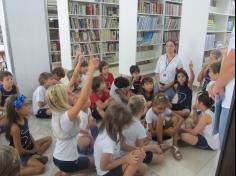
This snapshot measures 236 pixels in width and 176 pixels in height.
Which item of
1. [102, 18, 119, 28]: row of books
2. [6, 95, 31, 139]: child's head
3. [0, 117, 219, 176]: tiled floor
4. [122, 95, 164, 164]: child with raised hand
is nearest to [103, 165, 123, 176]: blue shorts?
[122, 95, 164, 164]: child with raised hand

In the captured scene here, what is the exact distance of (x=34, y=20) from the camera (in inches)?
125

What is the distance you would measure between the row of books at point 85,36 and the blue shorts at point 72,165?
12.6ft

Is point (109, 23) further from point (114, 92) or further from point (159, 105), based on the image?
point (159, 105)

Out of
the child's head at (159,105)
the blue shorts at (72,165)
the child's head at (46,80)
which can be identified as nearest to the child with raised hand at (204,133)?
the child's head at (159,105)

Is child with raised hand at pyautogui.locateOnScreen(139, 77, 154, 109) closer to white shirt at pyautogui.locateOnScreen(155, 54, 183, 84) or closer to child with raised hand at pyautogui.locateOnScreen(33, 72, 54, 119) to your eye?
white shirt at pyautogui.locateOnScreen(155, 54, 183, 84)

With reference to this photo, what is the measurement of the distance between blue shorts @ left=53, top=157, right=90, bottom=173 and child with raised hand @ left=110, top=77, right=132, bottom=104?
1167mm

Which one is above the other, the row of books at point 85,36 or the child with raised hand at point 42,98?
the row of books at point 85,36

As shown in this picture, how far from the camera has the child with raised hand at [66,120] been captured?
1361mm

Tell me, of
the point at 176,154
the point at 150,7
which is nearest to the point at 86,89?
the point at 176,154

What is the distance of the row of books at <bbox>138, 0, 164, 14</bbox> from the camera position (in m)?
4.45

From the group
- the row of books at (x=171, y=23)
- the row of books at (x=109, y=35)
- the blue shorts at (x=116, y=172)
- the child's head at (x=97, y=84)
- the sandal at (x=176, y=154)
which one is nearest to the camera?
the blue shorts at (x=116, y=172)

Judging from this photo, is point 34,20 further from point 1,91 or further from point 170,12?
point 170,12

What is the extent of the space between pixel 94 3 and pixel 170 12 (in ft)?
6.06

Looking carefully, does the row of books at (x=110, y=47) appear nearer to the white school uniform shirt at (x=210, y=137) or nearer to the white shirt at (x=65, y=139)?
the white school uniform shirt at (x=210, y=137)
